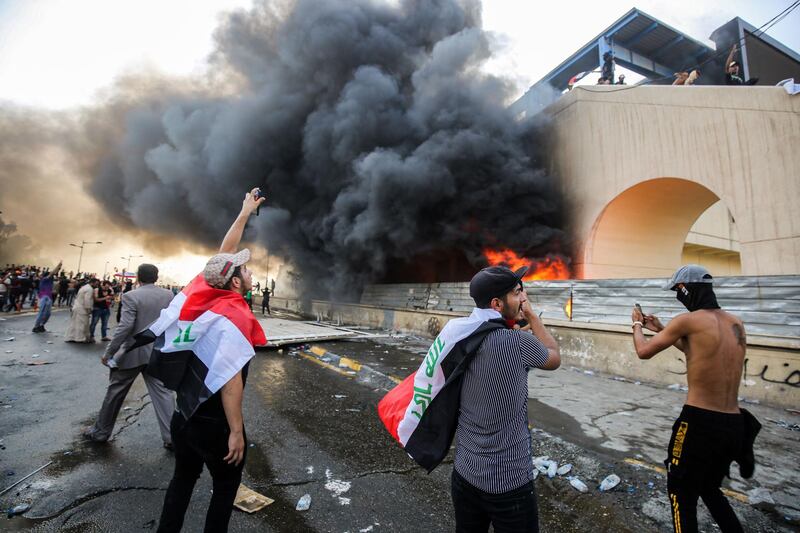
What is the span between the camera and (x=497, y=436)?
1.40m

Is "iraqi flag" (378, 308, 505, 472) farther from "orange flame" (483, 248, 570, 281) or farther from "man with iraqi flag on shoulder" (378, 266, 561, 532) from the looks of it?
"orange flame" (483, 248, 570, 281)

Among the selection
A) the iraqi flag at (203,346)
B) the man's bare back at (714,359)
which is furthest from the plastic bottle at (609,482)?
the iraqi flag at (203,346)

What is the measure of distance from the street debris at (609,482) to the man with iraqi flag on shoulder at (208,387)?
2442 millimetres

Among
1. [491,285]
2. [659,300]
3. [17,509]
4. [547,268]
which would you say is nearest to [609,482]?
[491,285]

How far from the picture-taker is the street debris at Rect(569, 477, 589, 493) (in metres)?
2.71

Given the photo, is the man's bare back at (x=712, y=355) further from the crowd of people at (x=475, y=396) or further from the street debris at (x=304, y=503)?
the street debris at (x=304, y=503)

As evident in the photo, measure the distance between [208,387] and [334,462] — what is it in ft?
5.81

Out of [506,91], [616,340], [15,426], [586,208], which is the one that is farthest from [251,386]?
[506,91]

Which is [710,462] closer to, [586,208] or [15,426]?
[15,426]

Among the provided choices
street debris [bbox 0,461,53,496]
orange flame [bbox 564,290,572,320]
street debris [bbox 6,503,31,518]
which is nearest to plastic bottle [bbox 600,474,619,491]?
street debris [bbox 6,503,31,518]

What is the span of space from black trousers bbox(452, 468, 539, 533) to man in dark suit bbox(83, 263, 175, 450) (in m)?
2.87

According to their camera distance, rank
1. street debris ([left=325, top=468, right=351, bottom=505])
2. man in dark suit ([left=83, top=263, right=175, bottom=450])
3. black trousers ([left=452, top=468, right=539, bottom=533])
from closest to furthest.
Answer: black trousers ([left=452, top=468, right=539, bottom=533]) < street debris ([left=325, top=468, right=351, bottom=505]) < man in dark suit ([left=83, top=263, right=175, bottom=450])

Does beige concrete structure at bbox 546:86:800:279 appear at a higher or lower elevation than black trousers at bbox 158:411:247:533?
higher

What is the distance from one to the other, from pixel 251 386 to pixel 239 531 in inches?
136
